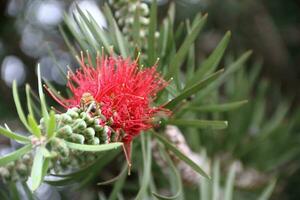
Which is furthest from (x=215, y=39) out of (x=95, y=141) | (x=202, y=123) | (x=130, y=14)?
(x=95, y=141)

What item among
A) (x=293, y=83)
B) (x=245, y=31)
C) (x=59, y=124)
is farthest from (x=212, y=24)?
(x=59, y=124)

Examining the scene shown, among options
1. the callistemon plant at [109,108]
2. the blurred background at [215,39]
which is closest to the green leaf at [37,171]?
the callistemon plant at [109,108]

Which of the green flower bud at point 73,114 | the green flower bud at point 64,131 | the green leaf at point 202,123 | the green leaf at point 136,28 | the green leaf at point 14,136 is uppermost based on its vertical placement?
the green leaf at point 136,28

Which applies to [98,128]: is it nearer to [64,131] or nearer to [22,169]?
[64,131]

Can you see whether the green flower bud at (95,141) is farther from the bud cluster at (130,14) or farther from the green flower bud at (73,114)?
the bud cluster at (130,14)

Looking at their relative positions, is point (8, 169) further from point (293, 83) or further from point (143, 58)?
point (293, 83)
